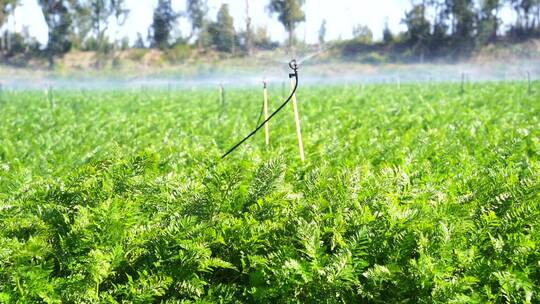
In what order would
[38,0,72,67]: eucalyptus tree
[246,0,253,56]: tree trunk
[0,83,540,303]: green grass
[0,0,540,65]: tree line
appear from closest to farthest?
[0,83,540,303]: green grass → [246,0,253,56]: tree trunk → [0,0,540,65]: tree line → [38,0,72,67]: eucalyptus tree

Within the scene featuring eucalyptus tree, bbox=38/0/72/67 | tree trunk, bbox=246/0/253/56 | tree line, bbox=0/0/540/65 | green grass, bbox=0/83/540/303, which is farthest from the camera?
eucalyptus tree, bbox=38/0/72/67

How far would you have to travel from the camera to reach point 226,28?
747 cm

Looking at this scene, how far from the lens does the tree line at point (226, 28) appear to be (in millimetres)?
7223

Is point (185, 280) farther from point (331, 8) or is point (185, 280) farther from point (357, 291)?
point (331, 8)

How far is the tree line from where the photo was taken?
7.22m

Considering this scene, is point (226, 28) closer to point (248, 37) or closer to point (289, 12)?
point (248, 37)

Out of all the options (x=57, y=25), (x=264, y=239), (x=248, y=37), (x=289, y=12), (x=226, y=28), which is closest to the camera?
(x=264, y=239)

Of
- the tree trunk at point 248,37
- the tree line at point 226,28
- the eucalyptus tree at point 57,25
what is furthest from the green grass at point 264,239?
the eucalyptus tree at point 57,25

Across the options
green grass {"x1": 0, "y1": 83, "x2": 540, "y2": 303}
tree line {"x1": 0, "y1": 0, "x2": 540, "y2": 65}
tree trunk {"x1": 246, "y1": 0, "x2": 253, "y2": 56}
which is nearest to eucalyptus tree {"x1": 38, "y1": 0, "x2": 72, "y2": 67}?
tree line {"x1": 0, "y1": 0, "x2": 540, "y2": 65}

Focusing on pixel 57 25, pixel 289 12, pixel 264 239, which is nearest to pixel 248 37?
pixel 289 12

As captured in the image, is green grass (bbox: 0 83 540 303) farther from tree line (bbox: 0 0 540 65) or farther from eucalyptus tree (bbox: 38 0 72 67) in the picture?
eucalyptus tree (bbox: 38 0 72 67)

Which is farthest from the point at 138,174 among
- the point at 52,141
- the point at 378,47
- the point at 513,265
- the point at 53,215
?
the point at 378,47

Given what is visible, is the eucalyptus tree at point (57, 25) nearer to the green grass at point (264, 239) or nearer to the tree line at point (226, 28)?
the tree line at point (226, 28)

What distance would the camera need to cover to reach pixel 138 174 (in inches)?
142
